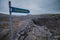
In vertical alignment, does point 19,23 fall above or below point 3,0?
below

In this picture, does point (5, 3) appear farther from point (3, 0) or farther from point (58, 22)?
point (58, 22)

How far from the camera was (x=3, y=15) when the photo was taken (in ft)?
7.11

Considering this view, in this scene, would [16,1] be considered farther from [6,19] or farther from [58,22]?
[58,22]

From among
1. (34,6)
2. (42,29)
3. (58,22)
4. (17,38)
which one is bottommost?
(17,38)

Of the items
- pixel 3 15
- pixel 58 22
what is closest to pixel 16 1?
pixel 3 15

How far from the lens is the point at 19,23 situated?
220 centimetres

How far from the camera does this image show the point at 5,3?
2.18 metres

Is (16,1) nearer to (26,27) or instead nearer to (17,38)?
(26,27)

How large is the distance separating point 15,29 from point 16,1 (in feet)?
1.80

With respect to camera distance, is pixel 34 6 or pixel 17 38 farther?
pixel 34 6

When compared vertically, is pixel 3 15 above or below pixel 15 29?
above

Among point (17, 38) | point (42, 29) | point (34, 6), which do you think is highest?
point (34, 6)

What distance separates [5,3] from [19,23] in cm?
47

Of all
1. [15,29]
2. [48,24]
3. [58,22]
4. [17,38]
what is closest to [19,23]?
[15,29]
